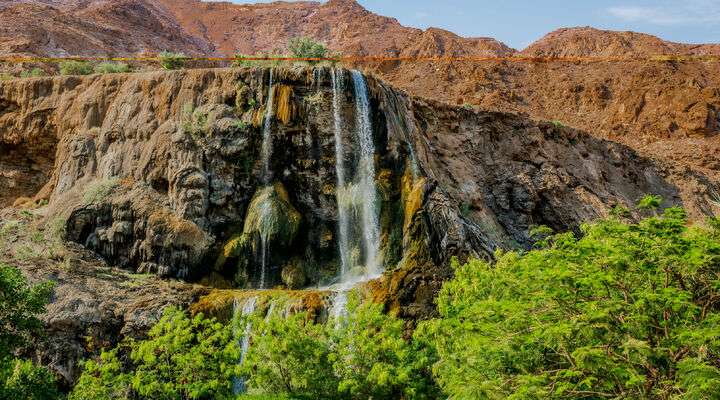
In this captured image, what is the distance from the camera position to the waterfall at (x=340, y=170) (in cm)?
2311

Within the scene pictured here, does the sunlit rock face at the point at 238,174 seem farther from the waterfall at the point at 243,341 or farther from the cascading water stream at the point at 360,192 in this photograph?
the waterfall at the point at 243,341

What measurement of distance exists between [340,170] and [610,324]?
16214 mm

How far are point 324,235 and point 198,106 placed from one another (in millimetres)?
6874

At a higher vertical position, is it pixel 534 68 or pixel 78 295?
pixel 534 68

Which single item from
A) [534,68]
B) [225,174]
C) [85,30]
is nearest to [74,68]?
[225,174]

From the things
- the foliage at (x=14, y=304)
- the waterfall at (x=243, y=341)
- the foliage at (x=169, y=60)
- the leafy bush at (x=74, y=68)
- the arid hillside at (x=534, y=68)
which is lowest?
the waterfall at (x=243, y=341)

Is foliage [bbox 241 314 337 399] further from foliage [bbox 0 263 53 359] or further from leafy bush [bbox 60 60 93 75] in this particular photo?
leafy bush [bbox 60 60 93 75]

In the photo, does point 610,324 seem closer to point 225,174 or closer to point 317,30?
point 225,174

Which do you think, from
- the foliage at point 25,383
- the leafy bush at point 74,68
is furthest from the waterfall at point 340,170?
the leafy bush at point 74,68

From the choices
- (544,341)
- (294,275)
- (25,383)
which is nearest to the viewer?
(544,341)

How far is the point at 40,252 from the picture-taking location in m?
20.2

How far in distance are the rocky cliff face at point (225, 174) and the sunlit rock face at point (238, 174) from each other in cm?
5

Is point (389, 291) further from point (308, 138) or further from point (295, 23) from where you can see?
point (295, 23)

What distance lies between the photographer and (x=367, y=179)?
78.6 ft
